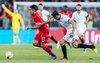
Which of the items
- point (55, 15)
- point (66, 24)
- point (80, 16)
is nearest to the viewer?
point (55, 15)

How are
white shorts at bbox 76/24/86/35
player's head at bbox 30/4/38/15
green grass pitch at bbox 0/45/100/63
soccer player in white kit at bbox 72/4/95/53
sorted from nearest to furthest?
green grass pitch at bbox 0/45/100/63 → player's head at bbox 30/4/38/15 → soccer player in white kit at bbox 72/4/95/53 → white shorts at bbox 76/24/86/35

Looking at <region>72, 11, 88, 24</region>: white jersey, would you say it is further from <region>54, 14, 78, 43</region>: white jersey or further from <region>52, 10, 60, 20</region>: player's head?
<region>52, 10, 60, 20</region>: player's head

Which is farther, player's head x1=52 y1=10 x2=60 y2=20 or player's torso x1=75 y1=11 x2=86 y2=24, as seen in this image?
player's torso x1=75 y1=11 x2=86 y2=24

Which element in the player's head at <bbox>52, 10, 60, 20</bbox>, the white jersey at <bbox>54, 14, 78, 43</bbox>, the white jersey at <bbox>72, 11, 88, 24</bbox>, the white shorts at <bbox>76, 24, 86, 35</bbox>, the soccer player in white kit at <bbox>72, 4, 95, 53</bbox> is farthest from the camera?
the white shorts at <bbox>76, 24, 86, 35</bbox>

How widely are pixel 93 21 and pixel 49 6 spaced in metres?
3.27

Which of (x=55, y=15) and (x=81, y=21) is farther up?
(x=55, y=15)

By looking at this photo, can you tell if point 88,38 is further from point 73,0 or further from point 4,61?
point 4,61

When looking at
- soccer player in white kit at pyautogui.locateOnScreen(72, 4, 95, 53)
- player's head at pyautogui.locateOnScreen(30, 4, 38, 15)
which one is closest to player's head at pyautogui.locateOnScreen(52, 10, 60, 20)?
player's head at pyautogui.locateOnScreen(30, 4, 38, 15)

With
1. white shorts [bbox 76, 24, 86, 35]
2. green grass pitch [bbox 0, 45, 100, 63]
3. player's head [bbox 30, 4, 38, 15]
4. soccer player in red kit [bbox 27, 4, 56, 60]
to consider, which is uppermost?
player's head [bbox 30, 4, 38, 15]

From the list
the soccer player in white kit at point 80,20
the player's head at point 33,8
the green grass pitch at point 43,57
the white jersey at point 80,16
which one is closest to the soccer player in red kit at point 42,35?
the player's head at point 33,8

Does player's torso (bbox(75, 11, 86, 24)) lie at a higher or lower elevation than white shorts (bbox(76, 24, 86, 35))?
higher

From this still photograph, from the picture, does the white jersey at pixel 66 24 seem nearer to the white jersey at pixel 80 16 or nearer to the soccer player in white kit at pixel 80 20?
the white jersey at pixel 80 16

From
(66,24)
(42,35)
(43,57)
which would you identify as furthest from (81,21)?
(42,35)

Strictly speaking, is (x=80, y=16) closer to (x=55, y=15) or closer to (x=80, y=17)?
(x=80, y=17)
